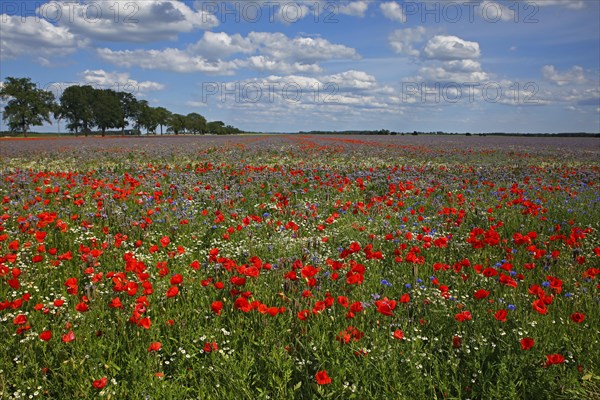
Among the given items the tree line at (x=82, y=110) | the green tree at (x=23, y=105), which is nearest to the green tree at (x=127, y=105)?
the tree line at (x=82, y=110)

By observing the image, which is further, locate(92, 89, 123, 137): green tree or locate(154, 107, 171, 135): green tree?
locate(154, 107, 171, 135): green tree

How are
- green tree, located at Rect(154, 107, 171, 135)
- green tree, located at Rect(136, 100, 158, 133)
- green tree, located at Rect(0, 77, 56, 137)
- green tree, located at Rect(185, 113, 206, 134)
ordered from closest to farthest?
green tree, located at Rect(0, 77, 56, 137) → green tree, located at Rect(136, 100, 158, 133) → green tree, located at Rect(154, 107, 171, 135) → green tree, located at Rect(185, 113, 206, 134)

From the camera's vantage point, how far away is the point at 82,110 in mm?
79500

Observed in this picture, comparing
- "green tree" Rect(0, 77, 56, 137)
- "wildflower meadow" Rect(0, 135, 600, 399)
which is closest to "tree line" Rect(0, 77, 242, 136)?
"green tree" Rect(0, 77, 56, 137)

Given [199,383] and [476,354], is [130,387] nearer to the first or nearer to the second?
[199,383]

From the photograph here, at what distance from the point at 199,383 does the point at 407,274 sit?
8.81 ft

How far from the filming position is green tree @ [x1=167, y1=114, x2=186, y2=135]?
109m

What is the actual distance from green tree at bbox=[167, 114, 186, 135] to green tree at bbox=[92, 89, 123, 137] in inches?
918

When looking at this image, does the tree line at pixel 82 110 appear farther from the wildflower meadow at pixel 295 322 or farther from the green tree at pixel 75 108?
the wildflower meadow at pixel 295 322

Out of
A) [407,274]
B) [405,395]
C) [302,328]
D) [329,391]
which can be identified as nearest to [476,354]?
[405,395]

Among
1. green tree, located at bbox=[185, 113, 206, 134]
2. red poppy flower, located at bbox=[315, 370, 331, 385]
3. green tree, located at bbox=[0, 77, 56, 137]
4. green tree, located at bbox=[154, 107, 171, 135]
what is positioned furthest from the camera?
green tree, located at bbox=[185, 113, 206, 134]

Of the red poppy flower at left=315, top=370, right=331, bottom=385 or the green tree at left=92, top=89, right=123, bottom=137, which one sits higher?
the green tree at left=92, top=89, right=123, bottom=137

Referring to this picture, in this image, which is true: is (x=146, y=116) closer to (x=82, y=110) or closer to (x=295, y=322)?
(x=82, y=110)

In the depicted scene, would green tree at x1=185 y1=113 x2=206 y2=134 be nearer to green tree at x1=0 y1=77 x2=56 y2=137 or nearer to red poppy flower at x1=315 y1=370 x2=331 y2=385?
green tree at x1=0 y1=77 x2=56 y2=137
